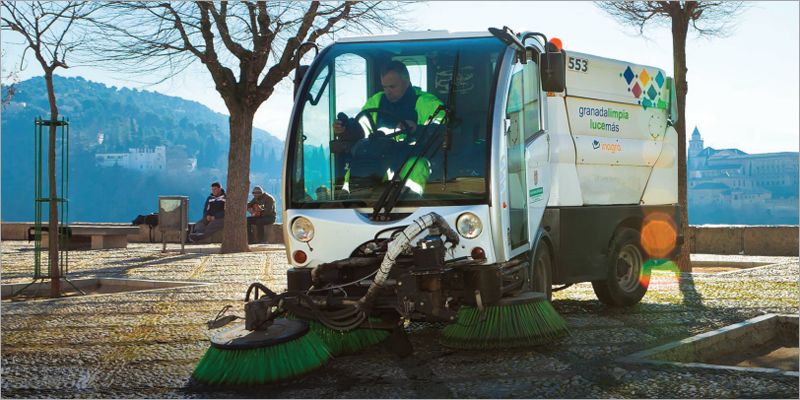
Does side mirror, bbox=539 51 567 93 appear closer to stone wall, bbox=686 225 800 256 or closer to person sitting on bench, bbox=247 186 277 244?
stone wall, bbox=686 225 800 256

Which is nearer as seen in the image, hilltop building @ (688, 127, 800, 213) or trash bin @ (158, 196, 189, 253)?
trash bin @ (158, 196, 189, 253)

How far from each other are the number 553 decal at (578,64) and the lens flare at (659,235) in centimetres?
189

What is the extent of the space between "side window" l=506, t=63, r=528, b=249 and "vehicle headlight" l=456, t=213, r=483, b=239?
17.6 inches

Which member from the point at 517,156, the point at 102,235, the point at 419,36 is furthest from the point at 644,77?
the point at 102,235

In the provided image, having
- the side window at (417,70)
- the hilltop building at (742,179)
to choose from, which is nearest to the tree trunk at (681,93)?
the side window at (417,70)

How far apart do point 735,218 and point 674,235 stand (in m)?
168

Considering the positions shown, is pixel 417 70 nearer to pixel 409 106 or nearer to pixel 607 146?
pixel 409 106

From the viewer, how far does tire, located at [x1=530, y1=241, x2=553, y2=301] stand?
7.29 m

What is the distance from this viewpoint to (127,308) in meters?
9.22

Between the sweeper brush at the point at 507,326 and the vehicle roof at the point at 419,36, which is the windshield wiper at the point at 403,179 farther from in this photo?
the sweeper brush at the point at 507,326

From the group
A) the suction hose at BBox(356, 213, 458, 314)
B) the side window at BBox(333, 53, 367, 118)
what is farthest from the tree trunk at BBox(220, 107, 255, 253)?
the suction hose at BBox(356, 213, 458, 314)

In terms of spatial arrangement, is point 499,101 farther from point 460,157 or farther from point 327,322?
point 327,322

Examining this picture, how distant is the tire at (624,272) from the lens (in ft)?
28.7

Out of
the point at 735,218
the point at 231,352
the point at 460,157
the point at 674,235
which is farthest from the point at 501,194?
the point at 735,218
